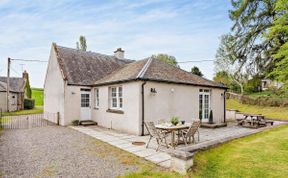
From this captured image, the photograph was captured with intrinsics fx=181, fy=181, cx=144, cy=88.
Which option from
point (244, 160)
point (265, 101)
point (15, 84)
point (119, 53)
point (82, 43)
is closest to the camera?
point (244, 160)

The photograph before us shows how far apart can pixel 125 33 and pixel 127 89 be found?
11006 millimetres

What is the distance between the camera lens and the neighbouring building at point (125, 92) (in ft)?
35.2

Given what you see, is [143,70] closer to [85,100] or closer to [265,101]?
[85,100]

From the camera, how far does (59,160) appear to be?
6211 mm

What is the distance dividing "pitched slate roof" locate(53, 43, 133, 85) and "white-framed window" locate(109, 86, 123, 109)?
3101mm

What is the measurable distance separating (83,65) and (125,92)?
7227 mm

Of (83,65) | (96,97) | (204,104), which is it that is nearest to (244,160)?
(204,104)

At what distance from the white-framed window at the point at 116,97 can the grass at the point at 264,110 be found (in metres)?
17.3

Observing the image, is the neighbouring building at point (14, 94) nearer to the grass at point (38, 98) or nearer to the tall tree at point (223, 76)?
the grass at point (38, 98)

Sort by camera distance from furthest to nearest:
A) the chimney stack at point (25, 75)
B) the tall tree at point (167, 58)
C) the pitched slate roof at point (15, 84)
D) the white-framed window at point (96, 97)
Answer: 1. the tall tree at point (167, 58)
2. the chimney stack at point (25, 75)
3. the pitched slate roof at point (15, 84)
4. the white-framed window at point (96, 97)

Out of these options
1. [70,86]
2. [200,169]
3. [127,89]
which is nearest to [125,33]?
[70,86]

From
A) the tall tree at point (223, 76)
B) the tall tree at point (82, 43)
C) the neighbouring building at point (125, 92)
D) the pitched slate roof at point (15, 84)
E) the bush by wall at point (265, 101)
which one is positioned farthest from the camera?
the tall tree at point (82, 43)

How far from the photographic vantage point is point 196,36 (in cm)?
1805

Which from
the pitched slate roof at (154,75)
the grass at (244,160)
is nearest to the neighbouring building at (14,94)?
the pitched slate roof at (154,75)
